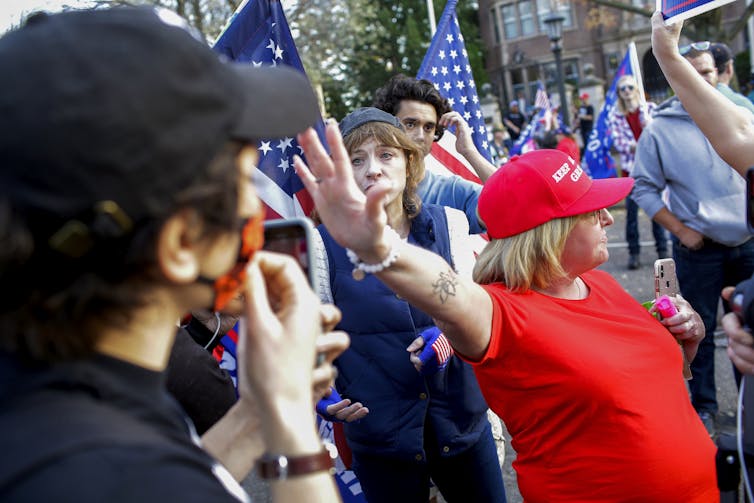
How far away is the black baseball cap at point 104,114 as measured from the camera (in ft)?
2.81

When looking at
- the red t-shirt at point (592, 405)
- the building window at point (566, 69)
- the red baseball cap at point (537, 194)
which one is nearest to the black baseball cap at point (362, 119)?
the red baseball cap at point (537, 194)

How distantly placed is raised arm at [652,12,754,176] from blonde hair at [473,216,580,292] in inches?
19.2

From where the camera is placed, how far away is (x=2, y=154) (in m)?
0.86

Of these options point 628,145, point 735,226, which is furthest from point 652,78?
point 735,226

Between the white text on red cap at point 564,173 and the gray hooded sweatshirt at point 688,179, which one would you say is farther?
the gray hooded sweatshirt at point 688,179

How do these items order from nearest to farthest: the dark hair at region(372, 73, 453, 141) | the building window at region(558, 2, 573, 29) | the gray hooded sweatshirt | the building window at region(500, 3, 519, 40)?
1. the dark hair at region(372, 73, 453, 141)
2. the gray hooded sweatshirt
3. the building window at region(558, 2, 573, 29)
4. the building window at region(500, 3, 519, 40)

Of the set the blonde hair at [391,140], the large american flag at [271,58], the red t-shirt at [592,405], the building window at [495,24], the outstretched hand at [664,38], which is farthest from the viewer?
the building window at [495,24]

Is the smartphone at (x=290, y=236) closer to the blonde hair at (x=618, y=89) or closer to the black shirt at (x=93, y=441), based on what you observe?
the black shirt at (x=93, y=441)

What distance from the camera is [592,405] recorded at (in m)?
2.03

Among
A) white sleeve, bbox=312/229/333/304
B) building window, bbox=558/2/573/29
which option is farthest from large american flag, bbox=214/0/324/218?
building window, bbox=558/2/573/29

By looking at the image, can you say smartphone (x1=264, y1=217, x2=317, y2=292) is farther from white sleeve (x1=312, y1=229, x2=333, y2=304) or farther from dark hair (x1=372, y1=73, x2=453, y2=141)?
dark hair (x1=372, y1=73, x2=453, y2=141)

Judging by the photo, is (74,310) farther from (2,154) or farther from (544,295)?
(544,295)

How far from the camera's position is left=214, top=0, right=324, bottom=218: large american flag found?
3318 mm

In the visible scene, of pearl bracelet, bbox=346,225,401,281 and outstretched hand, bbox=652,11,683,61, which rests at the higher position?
outstretched hand, bbox=652,11,683,61
